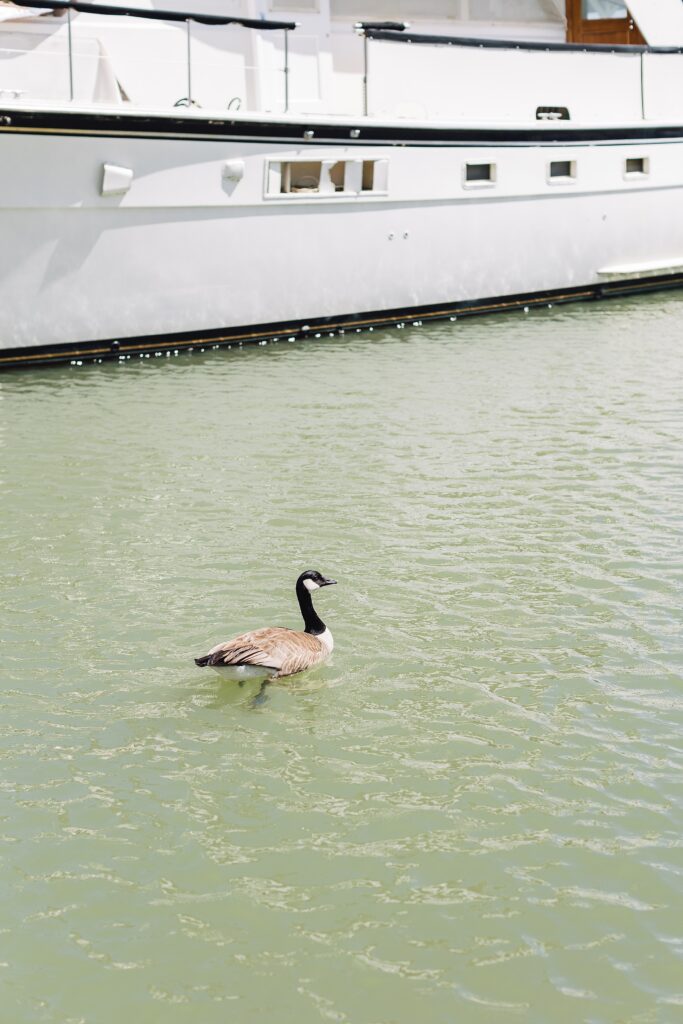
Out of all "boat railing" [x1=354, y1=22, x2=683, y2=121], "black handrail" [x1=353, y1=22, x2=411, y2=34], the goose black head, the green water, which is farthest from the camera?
"boat railing" [x1=354, y1=22, x2=683, y2=121]

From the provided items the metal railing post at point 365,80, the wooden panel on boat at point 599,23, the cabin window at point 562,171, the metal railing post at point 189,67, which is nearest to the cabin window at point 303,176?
the metal railing post at point 365,80

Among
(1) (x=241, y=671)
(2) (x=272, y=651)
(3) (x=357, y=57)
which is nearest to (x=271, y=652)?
(2) (x=272, y=651)

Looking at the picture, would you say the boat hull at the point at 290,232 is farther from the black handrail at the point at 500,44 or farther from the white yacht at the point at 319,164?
the black handrail at the point at 500,44

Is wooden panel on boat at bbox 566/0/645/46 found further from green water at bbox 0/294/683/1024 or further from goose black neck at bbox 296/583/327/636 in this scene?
goose black neck at bbox 296/583/327/636

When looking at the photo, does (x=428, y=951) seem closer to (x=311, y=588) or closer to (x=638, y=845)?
(x=638, y=845)

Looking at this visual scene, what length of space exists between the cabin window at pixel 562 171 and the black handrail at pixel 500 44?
136 cm

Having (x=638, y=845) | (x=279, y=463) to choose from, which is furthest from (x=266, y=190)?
(x=638, y=845)

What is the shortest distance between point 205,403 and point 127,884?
839cm

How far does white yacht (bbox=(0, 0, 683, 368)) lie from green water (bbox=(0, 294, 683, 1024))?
3.26 meters

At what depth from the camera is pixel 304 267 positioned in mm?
16531

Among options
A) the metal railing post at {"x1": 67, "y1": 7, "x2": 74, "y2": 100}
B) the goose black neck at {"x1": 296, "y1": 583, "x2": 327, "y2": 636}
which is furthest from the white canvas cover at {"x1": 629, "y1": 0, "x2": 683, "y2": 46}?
the goose black neck at {"x1": 296, "y1": 583, "x2": 327, "y2": 636}

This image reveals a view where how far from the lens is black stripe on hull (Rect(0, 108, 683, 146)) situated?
1416cm

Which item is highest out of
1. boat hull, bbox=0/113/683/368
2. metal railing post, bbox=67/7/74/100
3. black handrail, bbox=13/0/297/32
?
black handrail, bbox=13/0/297/32

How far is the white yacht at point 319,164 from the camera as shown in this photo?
14.6 m
